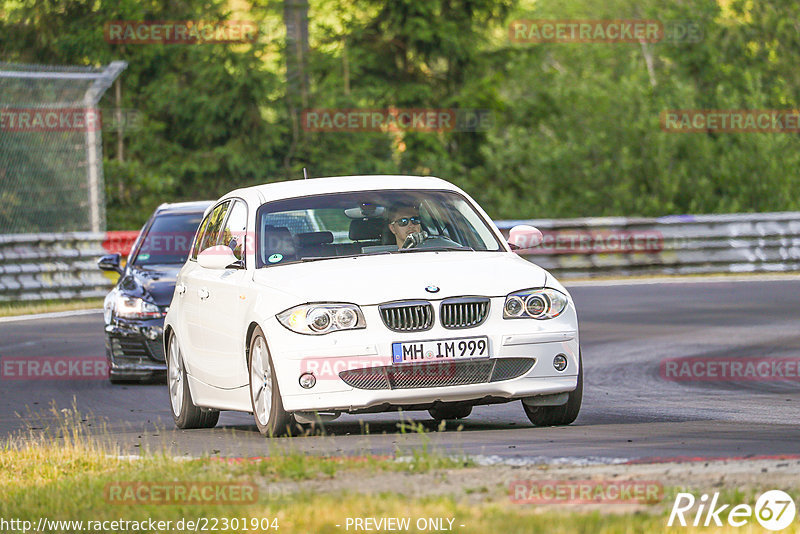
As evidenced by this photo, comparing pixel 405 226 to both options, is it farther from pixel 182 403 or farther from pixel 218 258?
pixel 182 403

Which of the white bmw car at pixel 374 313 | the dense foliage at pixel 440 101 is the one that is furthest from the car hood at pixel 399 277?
the dense foliage at pixel 440 101

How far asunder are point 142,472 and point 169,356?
4.11 m

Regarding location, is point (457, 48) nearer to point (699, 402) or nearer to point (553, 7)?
point (553, 7)

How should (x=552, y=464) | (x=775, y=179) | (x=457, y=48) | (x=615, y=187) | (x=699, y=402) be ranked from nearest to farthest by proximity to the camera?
1. (x=552, y=464)
2. (x=699, y=402)
3. (x=775, y=179)
4. (x=615, y=187)
5. (x=457, y=48)

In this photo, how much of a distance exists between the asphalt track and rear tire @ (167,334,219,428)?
144 millimetres

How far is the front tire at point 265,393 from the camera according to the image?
9312 mm

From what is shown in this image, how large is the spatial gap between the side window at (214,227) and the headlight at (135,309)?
2.82 m

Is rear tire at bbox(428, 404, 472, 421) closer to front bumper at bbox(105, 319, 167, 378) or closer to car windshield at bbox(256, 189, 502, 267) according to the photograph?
car windshield at bbox(256, 189, 502, 267)

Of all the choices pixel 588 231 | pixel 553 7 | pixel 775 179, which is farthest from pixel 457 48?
pixel 553 7

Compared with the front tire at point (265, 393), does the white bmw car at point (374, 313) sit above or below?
above

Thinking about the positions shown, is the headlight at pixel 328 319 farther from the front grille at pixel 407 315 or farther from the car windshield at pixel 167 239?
the car windshield at pixel 167 239

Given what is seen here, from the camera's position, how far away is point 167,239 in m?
15.4

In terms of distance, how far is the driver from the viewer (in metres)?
10.3

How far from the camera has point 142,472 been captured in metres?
7.79
